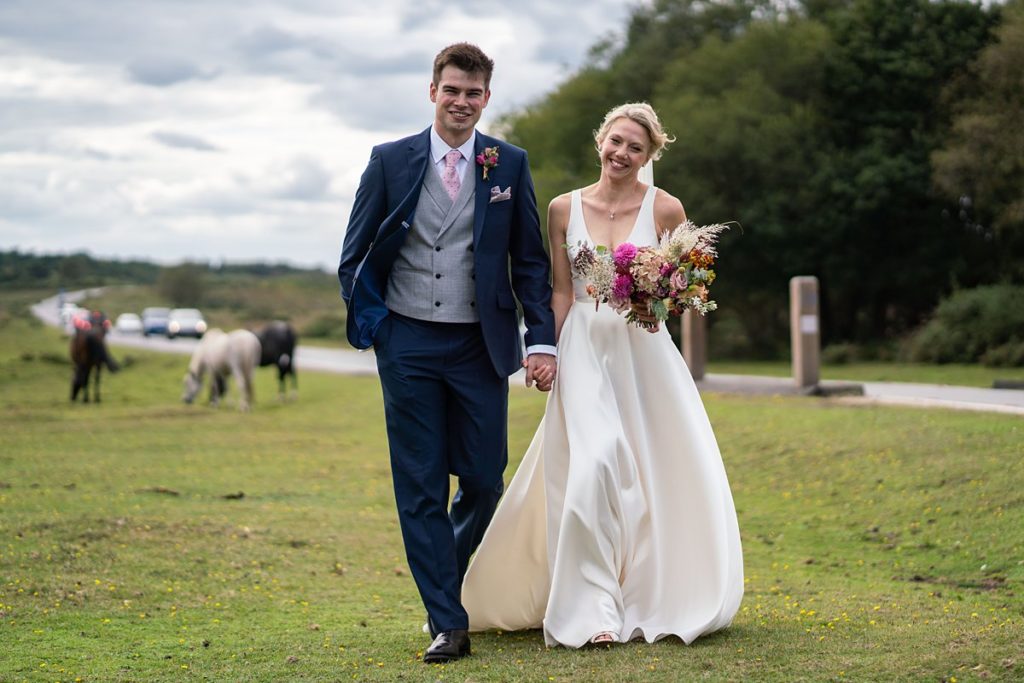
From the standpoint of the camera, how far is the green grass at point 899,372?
73.9 ft

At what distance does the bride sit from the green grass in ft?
47.3

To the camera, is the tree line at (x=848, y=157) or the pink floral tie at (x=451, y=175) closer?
the pink floral tie at (x=451, y=175)

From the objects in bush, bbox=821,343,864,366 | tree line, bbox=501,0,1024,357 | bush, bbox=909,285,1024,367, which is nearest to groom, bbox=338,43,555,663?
bush, bbox=909,285,1024,367

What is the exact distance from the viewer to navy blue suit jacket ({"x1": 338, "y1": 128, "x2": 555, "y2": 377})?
5535mm

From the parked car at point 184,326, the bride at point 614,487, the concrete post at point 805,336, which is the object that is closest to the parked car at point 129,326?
the parked car at point 184,326

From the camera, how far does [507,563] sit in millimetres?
5988

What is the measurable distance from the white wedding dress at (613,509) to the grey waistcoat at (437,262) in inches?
26.3

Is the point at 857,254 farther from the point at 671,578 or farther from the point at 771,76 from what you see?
the point at 671,578

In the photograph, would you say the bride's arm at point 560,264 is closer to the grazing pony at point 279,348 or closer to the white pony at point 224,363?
the white pony at point 224,363

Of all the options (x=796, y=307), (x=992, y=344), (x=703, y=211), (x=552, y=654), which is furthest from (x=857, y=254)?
(x=552, y=654)

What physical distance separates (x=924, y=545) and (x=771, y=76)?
28808 mm

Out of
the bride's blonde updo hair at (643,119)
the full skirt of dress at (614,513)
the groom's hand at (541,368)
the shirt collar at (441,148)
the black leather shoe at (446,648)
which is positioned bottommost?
the black leather shoe at (446,648)

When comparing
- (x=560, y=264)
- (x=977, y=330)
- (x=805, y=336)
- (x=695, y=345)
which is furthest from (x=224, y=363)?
(x=560, y=264)

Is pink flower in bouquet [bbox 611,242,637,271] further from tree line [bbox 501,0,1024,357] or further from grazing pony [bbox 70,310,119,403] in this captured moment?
tree line [bbox 501,0,1024,357]
